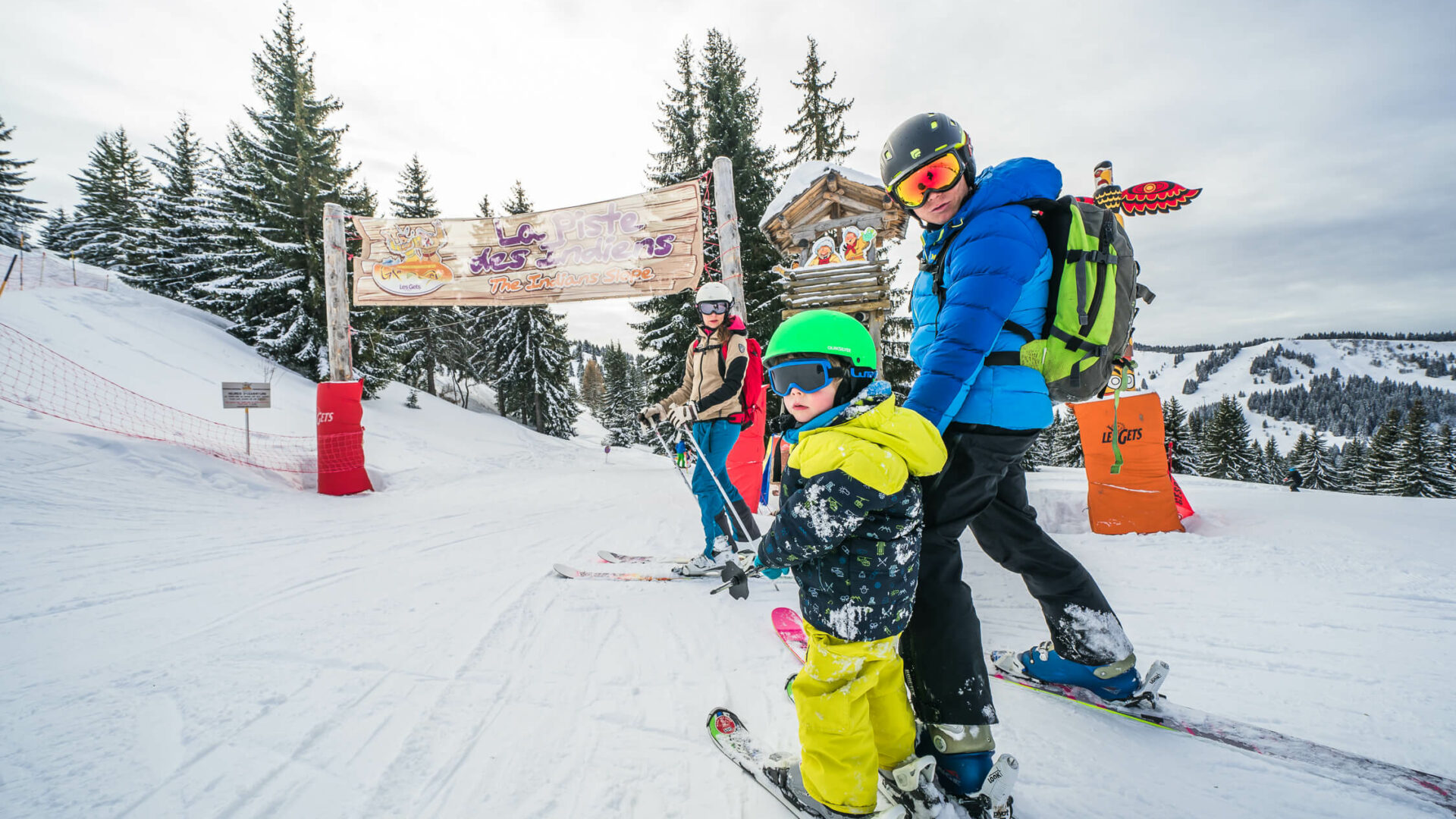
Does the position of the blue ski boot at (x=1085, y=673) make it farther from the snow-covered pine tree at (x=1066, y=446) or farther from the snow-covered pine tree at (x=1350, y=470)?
the snow-covered pine tree at (x=1350, y=470)

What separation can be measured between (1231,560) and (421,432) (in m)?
15.6

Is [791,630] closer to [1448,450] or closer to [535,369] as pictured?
[535,369]

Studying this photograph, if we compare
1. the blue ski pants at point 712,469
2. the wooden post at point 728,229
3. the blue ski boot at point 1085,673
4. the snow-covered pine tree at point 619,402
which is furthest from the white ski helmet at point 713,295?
the snow-covered pine tree at point 619,402

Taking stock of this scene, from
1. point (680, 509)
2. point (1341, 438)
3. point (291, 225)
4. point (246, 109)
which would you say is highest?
point (246, 109)

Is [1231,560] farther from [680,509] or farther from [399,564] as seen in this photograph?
[399,564]

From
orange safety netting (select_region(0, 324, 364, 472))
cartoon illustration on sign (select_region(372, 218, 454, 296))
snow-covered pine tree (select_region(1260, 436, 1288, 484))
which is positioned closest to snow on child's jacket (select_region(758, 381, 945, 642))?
orange safety netting (select_region(0, 324, 364, 472))

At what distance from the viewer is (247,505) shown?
17.0 ft

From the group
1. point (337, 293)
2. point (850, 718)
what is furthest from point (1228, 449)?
point (337, 293)

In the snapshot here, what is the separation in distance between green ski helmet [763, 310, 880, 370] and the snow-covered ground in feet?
4.49

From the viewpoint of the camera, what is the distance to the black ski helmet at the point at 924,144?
176cm

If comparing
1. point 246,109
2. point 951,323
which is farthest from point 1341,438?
point 246,109

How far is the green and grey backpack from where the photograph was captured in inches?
62.6

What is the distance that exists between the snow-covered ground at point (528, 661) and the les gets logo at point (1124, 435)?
0.91m

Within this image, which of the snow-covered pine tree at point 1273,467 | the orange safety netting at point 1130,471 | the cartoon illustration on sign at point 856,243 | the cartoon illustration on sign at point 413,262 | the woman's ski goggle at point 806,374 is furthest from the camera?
the snow-covered pine tree at point 1273,467
